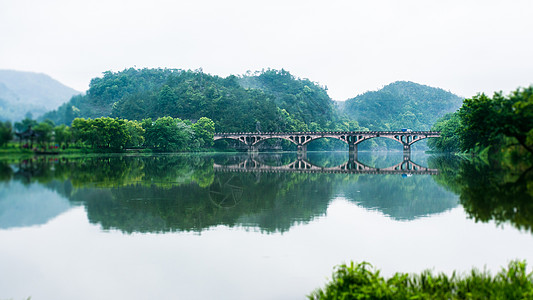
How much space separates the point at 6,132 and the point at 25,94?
6.75 m

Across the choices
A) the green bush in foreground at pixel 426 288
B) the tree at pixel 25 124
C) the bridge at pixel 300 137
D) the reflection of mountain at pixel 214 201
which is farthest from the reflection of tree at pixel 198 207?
the bridge at pixel 300 137

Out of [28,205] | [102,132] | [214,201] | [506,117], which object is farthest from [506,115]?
[102,132]

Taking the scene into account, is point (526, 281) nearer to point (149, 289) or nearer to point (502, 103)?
point (149, 289)

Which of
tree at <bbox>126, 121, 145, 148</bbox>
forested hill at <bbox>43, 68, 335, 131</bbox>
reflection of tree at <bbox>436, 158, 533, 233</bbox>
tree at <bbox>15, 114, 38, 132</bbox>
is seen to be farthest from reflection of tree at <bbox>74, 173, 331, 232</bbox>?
forested hill at <bbox>43, 68, 335, 131</bbox>

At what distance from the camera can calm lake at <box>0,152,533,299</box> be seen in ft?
29.2

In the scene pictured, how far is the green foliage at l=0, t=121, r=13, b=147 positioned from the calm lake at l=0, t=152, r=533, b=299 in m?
16.7

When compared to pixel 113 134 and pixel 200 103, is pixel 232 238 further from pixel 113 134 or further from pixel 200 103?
pixel 200 103

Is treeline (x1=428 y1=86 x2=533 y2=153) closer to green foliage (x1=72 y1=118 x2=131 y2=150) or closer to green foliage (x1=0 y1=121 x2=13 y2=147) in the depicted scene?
green foliage (x1=0 y1=121 x2=13 y2=147)

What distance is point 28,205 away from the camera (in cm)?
1759

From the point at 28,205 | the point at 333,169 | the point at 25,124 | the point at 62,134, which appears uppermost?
the point at 25,124

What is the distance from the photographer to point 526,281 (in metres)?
6.89

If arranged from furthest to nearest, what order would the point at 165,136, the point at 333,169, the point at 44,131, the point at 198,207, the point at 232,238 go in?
the point at 165,136, the point at 333,169, the point at 44,131, the point at 198,207, the point at 232,238

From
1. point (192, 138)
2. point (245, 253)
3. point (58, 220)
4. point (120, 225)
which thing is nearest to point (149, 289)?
point (245, 253)

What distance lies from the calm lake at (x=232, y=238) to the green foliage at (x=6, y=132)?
16.7 metres
